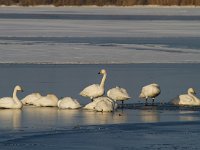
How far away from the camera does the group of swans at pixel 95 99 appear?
33.1 feet

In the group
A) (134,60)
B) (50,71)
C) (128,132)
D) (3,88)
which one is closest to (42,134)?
(128,132)

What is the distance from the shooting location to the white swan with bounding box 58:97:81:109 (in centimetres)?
1019

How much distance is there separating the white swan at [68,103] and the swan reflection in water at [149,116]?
82 centimetres

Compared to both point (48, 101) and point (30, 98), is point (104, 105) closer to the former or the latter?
point (48, 101)

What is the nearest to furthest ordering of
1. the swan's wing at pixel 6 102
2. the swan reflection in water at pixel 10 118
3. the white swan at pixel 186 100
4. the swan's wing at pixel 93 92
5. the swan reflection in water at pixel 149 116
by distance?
the swan reflection in water at pixel 10 118, the swan reflection in water at pixel 149 116, the swan's wing at pixel 6 102, the white swan at pixel 186 100, the swan's wing at pixel 93 92

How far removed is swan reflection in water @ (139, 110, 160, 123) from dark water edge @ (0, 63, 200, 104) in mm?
1016

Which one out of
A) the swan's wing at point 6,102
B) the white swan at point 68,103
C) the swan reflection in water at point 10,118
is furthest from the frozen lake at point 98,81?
the swan's wing at point 6,102

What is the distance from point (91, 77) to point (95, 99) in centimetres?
336

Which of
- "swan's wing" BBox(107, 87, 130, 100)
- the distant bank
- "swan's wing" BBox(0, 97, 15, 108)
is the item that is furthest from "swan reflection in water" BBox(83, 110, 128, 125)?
the distant bank

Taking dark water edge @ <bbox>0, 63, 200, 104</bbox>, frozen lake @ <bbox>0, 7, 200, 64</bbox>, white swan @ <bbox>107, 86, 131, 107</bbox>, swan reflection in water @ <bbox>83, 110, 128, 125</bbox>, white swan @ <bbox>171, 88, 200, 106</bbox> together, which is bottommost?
frozen lake @ <bbox>0, 7, 200, 64</bbox>

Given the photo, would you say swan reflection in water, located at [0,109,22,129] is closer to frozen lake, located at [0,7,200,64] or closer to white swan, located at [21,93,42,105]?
white swan, located at [21,93,42,105]

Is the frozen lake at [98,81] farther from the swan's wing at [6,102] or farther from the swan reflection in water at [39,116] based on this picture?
the swan's wing at [6,102]

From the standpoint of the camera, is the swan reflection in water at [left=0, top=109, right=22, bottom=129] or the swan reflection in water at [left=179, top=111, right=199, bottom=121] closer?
the swan reflection in water at [left=0, top=109, right=22, bottom=129]

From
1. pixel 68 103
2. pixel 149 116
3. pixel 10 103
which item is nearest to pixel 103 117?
pixel 149 116
